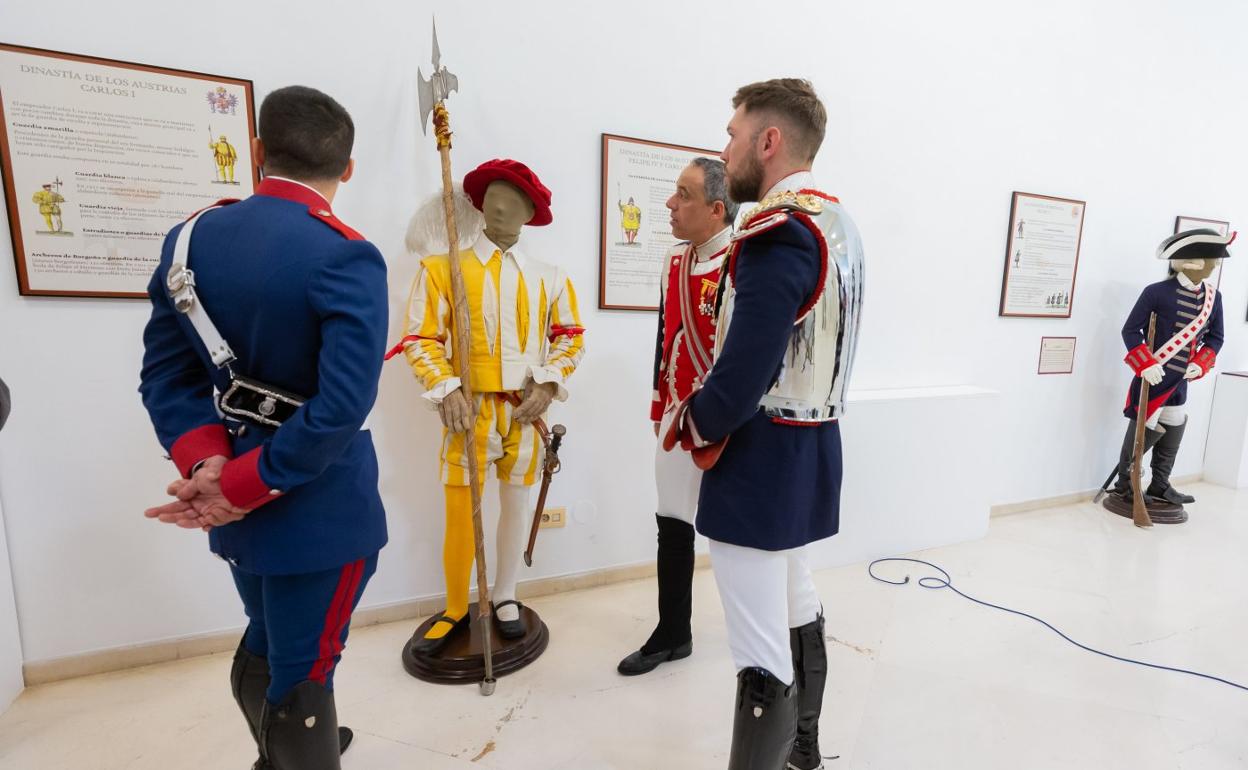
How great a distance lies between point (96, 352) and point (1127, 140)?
5.11 m

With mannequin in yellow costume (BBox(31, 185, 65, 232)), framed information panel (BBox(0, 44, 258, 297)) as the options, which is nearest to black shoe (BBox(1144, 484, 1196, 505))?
framed information panel (BBox(0, 44, 258, 297))

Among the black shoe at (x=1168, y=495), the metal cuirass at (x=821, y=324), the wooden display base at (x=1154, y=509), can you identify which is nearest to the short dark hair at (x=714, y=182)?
the metal cuirass at (x=821, y=324)

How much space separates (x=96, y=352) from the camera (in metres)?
1.87

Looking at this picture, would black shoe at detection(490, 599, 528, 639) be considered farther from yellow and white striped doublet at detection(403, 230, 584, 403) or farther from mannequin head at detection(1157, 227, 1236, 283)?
mannequin head at detection(1157, 227, 1236, 283)

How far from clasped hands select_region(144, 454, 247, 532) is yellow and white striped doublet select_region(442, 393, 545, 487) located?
0.95m

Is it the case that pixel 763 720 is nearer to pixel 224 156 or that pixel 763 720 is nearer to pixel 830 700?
pixel 830 700

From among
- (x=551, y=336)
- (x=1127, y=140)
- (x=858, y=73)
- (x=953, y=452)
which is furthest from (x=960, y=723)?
(x=1127, y=140)

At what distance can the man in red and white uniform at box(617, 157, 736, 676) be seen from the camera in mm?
1658

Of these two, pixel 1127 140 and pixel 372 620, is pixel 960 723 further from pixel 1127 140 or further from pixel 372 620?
pixel 1127 140

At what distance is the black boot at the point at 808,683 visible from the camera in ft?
4.82

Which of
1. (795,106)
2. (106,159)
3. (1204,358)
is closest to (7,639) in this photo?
(106,159)

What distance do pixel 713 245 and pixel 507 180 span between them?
68 centimetres

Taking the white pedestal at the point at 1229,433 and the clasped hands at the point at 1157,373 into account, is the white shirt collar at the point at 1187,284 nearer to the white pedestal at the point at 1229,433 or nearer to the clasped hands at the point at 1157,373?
the clasped hands at the point at 1157,373

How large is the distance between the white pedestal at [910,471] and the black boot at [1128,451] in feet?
4.06
